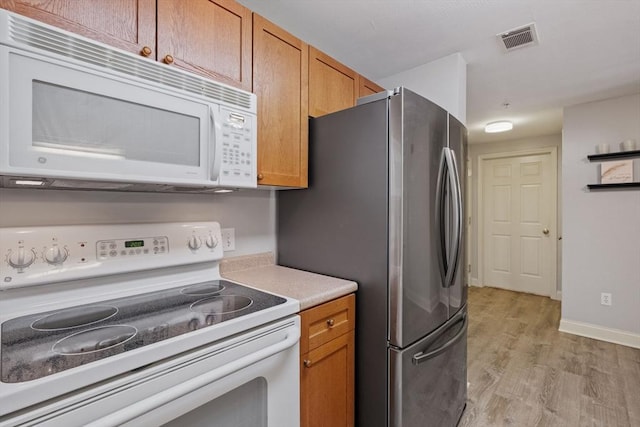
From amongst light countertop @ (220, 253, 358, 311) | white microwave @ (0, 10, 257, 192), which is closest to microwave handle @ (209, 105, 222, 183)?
white microwave @ (0, 10, 257, 192)

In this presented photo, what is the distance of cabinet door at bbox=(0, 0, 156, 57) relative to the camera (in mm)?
866

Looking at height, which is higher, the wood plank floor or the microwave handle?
the microwave handle

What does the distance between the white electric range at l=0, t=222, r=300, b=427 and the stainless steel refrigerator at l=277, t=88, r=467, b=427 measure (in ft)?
1.41

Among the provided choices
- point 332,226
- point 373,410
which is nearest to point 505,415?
point 373,410

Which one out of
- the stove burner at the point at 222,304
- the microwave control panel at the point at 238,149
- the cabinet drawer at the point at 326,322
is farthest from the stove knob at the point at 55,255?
the cabinet drawer at the point at 326,322

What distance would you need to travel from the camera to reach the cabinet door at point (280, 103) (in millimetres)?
1409

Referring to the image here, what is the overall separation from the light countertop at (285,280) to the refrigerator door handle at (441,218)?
0.44 m

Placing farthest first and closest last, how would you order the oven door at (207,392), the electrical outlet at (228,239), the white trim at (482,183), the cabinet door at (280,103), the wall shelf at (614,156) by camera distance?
the white trim at (482,183), the wall shelf at (614,156), the electrical outlet at (228,239), the cabinet door at (280,103), the oven door at (207,392)

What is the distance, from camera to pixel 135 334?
33.0 inches

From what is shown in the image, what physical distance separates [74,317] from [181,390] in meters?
0.50

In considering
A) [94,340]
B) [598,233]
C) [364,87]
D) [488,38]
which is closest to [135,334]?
[94,340]

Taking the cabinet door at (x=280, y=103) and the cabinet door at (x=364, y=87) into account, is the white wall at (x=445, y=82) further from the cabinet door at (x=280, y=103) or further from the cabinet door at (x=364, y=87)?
the cabinet door at (x=280, y=103)

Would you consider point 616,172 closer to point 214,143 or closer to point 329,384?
point 329,384

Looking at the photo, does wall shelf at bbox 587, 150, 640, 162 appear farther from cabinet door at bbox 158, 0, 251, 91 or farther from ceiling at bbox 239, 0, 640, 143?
cabinet door at bbox 158, 0, 251, 91
